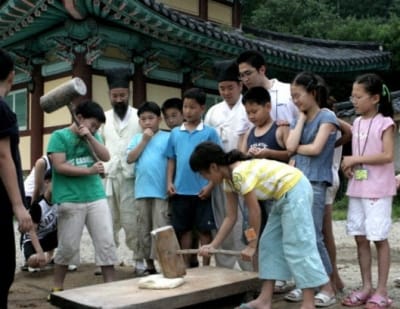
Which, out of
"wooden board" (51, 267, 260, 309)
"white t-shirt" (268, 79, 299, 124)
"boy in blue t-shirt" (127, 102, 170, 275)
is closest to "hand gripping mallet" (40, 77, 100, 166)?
"boy in blue t-shirt" (127, 102, 170, 275)

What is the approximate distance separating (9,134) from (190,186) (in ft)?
5.53

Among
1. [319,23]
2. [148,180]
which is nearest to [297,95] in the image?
[148,180]

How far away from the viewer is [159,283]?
3.28m

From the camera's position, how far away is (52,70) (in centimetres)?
908

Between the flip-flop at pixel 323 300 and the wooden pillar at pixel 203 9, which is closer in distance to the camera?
the flip-flop at pixel 323 300

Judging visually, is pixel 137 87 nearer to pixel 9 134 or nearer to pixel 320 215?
pixel 320 215

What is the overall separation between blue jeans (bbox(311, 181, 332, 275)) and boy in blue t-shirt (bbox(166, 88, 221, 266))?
91 cm

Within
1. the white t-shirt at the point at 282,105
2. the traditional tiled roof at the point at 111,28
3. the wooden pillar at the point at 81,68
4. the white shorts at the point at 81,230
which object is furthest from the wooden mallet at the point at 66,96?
the wooden pillar at the point at 81,68

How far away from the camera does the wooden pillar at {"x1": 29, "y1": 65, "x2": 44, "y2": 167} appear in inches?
368

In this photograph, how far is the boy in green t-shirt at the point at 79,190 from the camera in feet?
12.7

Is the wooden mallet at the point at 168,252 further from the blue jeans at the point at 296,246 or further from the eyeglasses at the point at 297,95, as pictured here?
the eyeglasses at the point at 297,95

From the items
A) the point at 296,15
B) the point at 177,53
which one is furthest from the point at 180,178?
the point at 296,15

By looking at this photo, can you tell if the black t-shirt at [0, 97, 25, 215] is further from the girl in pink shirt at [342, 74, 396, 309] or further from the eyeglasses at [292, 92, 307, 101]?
the girl in pink shirt at [342, 74, 396, 309]

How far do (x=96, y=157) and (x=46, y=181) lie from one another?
101 centimetres
